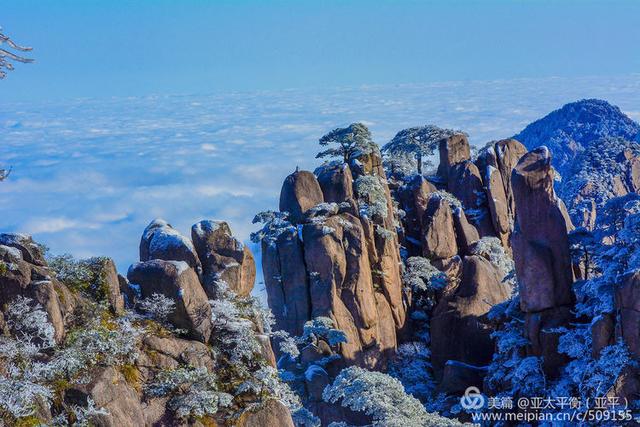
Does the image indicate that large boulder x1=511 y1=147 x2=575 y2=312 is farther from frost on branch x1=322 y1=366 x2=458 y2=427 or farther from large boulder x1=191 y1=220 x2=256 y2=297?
large boulder x1=191 y1=220 x2=256 y2=297

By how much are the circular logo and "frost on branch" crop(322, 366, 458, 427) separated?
6.81 metres

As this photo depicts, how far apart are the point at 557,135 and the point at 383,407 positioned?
9953 centimetres

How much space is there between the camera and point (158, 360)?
17.3 metres

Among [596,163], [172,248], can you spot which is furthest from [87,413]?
[596,163]

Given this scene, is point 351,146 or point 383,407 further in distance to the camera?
point 351,146

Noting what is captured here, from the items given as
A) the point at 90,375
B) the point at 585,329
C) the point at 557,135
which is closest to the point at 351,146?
the point at 585,329

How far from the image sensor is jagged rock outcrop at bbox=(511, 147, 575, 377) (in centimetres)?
2861

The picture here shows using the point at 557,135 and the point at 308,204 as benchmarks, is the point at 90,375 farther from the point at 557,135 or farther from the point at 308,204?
the point at 557,135

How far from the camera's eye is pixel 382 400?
22.0m

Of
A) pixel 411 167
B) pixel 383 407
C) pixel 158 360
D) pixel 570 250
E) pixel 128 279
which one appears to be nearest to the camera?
pixel 158 360

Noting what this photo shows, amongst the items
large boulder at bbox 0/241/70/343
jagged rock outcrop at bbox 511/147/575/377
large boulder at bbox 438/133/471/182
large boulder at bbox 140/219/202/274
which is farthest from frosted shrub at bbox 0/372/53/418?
large boulder at bbox 438/133/471/182

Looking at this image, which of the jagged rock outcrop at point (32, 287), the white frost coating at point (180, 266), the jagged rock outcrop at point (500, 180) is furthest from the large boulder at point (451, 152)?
the jagged rock outcrop at point (32, 287)

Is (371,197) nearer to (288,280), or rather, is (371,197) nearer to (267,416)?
(288,280)

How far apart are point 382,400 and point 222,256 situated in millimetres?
7504
